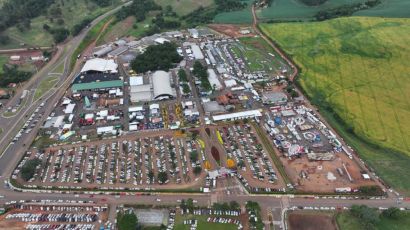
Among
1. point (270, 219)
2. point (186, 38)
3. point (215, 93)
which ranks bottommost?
point (270, 219)

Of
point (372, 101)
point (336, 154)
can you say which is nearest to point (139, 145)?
point (336, 154)

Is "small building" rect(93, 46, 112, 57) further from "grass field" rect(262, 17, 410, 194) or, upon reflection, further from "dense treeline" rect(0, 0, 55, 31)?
"grass field" rect(262, 17, 410, 194)

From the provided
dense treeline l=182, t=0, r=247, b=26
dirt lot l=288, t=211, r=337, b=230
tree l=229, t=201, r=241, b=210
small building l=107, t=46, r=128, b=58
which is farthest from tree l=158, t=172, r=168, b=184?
dense treeline l=182, t=0, r=247, b=26

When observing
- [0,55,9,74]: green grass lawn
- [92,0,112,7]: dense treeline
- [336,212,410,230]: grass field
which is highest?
[92,0,112,7]: dense treeline

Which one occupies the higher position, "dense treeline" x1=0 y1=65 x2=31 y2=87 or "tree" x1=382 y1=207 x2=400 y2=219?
"dense treeline" x1=0 y1=65 x2=31 y2=87

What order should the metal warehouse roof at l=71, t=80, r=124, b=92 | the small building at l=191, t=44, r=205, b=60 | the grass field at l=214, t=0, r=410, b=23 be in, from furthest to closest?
the grass field at l=214, t=0, r=410, b=23 → the small building at l=191, t=44, r=205, b=60 → the metal warehouse roof at l=71, t=80, r=124, b=92

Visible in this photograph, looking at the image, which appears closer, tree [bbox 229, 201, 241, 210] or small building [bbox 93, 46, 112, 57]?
tree [bbox 229, 201, 241, 210]

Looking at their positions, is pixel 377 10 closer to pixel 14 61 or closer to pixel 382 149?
pixel 382 149
